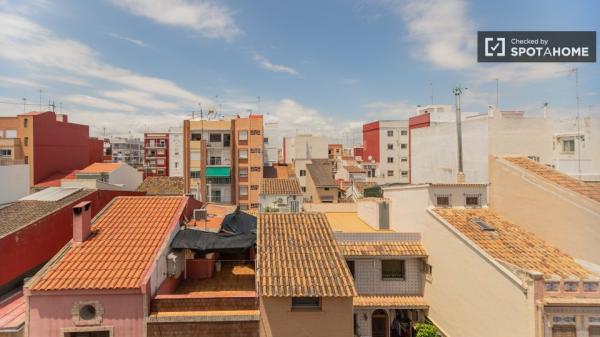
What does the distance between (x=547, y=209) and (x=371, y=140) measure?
189ft

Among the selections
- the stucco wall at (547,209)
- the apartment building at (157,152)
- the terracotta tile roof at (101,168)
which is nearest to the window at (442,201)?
the stucco wall at (547,209)

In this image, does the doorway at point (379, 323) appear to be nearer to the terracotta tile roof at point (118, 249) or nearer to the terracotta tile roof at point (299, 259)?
the terracotta tile roof at point (299, 259)

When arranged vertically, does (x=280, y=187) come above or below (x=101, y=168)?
below

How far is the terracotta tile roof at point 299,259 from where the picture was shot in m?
10.3

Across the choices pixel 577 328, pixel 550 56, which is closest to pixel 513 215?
pixel 577 328

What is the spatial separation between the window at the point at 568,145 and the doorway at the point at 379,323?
20810 millimetres

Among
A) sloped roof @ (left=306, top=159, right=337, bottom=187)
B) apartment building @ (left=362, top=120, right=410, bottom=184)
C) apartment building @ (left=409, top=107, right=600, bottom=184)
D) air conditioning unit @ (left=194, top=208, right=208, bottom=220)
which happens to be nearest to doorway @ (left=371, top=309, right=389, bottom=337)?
air conditioning unit @ (left=194, top=208, right=208, bottom=220)

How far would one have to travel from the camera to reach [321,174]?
47.9 meters

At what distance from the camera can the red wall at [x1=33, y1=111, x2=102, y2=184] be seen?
37938 millimetres

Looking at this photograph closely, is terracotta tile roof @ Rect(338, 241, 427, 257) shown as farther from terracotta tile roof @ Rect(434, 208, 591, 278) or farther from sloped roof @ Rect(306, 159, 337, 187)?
sloped roof @ Rect(306, 159, 337, 187)

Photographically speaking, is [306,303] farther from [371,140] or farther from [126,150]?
[126,150]

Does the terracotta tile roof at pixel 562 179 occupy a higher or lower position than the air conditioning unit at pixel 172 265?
higher

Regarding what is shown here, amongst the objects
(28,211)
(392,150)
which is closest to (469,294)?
(28,211)

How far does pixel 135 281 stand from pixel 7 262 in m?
5.97
